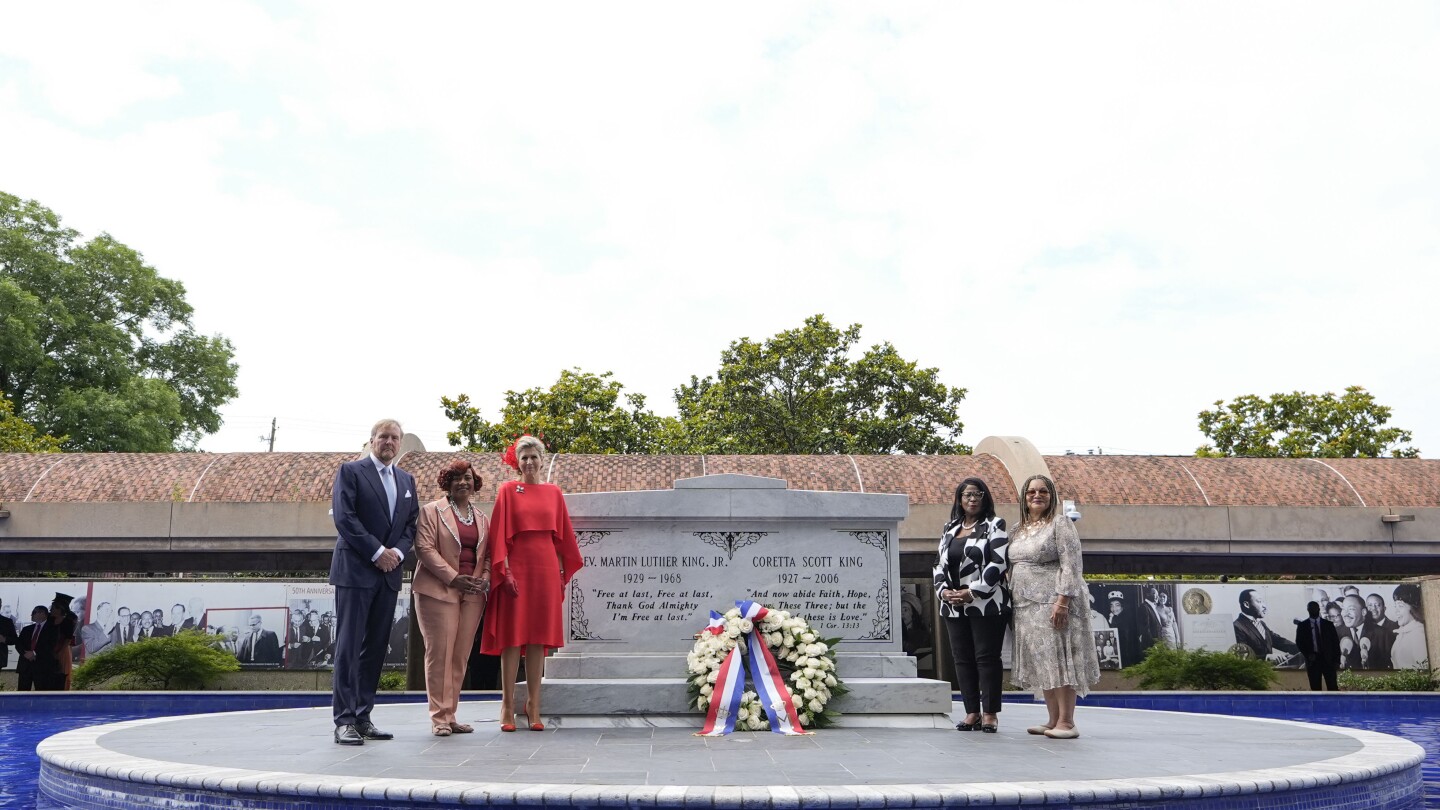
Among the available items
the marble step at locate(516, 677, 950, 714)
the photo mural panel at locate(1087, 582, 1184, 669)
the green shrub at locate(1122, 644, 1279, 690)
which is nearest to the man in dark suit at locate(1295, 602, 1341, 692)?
the green shrub at locate(1122, 644, 1279, 690)

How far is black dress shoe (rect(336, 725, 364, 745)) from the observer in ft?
21.5

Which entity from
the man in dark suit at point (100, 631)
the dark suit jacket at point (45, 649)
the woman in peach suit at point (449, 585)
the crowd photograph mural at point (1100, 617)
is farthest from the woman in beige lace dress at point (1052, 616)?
the man in dark suit at point (100, 631)

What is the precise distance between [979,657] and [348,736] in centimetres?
412

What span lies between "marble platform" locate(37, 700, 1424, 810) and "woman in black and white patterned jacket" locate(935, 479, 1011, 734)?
1.02 feet

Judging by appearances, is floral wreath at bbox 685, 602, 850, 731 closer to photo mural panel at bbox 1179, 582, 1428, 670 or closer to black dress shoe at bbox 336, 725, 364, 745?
black dress shoe at bbox 336, 725, 364, 745

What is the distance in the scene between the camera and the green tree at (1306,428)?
3609 centimetres

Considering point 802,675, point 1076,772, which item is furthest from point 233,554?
point 1076,772

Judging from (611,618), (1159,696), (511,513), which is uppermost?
(511,513)

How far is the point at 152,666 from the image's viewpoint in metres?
14.0

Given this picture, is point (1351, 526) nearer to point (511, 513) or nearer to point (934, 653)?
point (934, 653)

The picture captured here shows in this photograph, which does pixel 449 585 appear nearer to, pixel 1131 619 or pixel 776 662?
pixel 776 662

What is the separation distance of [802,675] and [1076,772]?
111 inches

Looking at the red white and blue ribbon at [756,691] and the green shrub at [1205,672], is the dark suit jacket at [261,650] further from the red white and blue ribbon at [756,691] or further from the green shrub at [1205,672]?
the green shrub at [1205,672]

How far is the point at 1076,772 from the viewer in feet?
17.4
